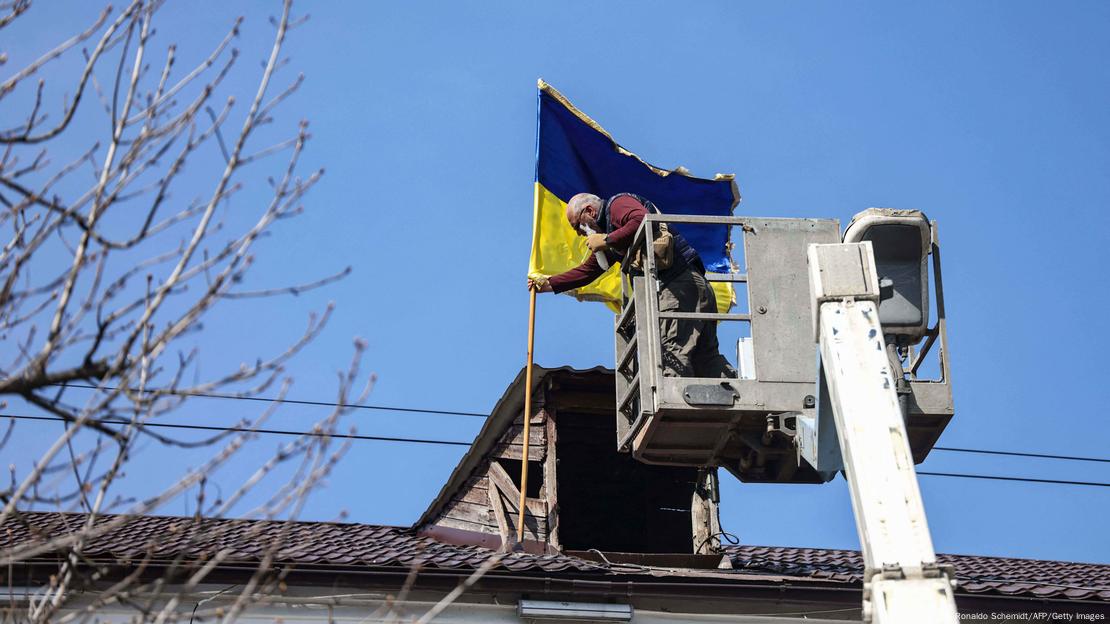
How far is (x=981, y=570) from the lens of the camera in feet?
42.6

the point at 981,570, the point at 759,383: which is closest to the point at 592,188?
the point at 759,383

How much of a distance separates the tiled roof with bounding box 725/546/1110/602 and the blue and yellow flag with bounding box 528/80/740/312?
2.72 meters

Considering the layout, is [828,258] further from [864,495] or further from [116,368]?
[116,368]

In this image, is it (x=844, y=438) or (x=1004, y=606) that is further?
(x=1004, y=606)

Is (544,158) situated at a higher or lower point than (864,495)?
higher

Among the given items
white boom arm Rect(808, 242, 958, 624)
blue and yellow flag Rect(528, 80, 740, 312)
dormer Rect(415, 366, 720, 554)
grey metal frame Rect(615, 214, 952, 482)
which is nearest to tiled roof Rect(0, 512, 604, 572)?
dormer Rect(415, 366, 720, 554)

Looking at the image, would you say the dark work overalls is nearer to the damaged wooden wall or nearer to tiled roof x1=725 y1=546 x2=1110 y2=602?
tiled roof x1=725 y1=546 x2=1110 y2=602

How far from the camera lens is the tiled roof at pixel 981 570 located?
427 inches

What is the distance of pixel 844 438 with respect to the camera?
5348 millimetres

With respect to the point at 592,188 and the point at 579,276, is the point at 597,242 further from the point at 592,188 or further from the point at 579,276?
the point at 592,188

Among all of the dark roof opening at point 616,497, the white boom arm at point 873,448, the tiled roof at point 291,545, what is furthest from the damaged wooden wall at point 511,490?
the white boom arm at point 873,448

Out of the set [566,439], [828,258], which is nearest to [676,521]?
[566,439]

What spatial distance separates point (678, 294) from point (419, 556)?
2.86m

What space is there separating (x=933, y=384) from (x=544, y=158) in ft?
18.5
